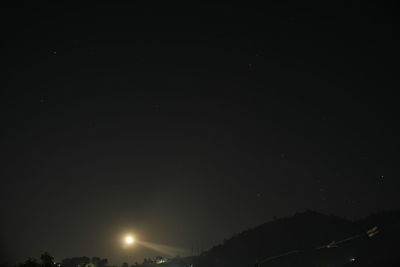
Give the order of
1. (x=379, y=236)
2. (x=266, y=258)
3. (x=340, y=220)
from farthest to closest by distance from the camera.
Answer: (x=340, y=220) < (x=266, y=258) < (x=379, y=236)

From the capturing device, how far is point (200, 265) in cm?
12406

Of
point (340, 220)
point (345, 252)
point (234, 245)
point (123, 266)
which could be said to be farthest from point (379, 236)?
point (123, 266)

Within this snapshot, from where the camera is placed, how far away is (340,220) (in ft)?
518

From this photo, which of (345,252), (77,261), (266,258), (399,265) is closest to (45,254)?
(399,265)

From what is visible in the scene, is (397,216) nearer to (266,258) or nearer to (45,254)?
(266,258)

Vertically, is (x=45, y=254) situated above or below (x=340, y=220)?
below

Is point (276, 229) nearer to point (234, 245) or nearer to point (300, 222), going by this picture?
point (300, 222)

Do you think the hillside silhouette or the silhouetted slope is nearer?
the hillside silhouette

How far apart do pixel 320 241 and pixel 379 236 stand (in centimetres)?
3781

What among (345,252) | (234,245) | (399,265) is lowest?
(399,265)

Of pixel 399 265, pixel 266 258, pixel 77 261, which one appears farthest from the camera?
pixel 266 258

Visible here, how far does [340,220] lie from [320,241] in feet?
76.7

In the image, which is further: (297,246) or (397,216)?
(297,246)

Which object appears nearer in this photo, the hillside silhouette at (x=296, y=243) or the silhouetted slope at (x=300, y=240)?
the hillside silhouette at (x=296, y=243)
